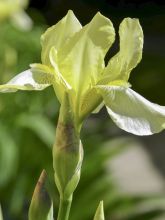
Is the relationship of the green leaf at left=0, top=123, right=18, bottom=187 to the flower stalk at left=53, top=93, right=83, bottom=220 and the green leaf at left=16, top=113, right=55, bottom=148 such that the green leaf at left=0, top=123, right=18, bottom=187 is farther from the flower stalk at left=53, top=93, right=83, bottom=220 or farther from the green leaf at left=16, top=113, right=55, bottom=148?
the flower stalk at left=53, top=93, right=83, bottom=220

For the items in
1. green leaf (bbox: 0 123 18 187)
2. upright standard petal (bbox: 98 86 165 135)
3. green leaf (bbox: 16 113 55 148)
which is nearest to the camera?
upright standard petal (bbox: 98 86 165 135)

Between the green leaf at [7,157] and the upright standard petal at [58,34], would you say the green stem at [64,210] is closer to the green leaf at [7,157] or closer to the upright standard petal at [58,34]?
the upright standard petal at [58,34]

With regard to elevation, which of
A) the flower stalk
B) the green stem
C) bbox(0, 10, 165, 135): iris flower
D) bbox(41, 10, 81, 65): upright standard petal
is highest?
bbox(41, 10, 81, 65): upright standard petal

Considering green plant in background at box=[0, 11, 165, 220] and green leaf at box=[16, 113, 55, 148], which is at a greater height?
green plant in background at box=[0, 11, 165, 220]

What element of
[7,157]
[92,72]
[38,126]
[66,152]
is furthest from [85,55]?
[38,126]

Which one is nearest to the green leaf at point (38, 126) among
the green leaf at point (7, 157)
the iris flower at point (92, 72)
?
the green leaf at point (7, 157)

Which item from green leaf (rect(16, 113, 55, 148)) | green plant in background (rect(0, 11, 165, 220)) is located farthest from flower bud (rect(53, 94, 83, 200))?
green leaf (rect(16, 113, 55, 148))

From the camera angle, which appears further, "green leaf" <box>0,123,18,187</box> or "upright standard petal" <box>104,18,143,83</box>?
"green leaf" <box>0,123,18,187</box>

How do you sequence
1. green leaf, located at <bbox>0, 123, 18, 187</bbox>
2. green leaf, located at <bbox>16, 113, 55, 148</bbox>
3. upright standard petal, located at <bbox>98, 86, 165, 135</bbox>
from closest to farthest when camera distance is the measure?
upright standard petal, located at <bbox>98, 86, 165, 135</bbox> → green leaf, located at <bbox>0, 123, 18, 187</bbox> → green leaf, located at <bbox>16, 113, 55, 148</bbox>
